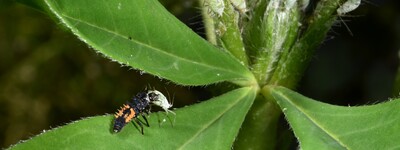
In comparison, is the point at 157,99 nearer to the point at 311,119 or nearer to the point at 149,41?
the point at 149,41

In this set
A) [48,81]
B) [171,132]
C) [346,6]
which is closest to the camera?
[171,132]

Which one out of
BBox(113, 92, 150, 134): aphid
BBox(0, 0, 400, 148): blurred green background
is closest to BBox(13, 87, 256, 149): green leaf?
BBox(113, 92, 150, 134): aphid

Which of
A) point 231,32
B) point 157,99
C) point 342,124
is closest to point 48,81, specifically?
point 157,99

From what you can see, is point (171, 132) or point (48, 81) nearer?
point (171, 132)

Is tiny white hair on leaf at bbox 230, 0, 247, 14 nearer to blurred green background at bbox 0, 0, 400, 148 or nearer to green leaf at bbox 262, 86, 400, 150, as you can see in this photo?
green leaf at bbox 262, 86, 400, 150

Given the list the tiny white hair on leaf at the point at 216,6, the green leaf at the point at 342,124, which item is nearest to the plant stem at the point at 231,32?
the tiny white hair on leaf at the point at 216,6

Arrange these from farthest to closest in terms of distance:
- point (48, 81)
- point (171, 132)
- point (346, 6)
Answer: point (48, 81) < point (346, 6) < point (171, 132)
